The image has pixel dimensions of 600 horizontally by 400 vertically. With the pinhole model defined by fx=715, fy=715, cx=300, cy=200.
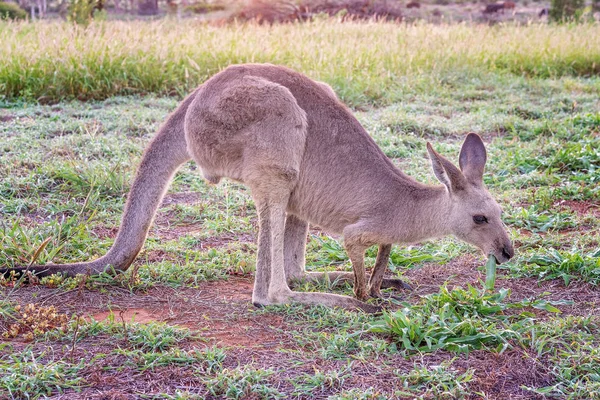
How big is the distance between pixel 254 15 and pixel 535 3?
11.3 metres

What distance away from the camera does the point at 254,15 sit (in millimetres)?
16531

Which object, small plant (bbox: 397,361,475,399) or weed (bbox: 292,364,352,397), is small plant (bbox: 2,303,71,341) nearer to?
weed (bbox: 292,364,352,397)

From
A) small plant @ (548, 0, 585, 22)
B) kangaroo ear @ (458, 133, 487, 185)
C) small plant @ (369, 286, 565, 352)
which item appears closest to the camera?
small plant @ (369, 286, 565, 352)

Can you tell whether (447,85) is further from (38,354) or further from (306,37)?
(38,354)

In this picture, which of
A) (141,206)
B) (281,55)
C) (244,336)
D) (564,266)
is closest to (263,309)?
(244,336)

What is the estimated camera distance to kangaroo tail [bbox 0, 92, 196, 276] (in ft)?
12.1

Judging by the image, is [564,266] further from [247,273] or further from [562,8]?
[562,8]

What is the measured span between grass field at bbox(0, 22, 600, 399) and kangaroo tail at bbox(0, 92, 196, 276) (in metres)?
0.09

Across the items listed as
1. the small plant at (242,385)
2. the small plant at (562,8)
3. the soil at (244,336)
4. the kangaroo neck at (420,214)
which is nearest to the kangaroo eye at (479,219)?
the kangaroo neck at (420,214)

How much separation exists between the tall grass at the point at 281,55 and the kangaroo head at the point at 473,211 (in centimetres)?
471

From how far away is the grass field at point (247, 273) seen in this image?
2787mm

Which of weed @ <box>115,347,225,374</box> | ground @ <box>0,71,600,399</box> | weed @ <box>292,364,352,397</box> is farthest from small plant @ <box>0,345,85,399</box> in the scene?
weed @ <box>292,364,352,397</box>

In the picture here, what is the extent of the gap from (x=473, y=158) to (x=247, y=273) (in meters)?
1.45

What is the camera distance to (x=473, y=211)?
11.3 ft
